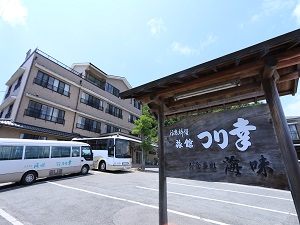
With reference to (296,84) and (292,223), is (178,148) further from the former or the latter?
(292,223)

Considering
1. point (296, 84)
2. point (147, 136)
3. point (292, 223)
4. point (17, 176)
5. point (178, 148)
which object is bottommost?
point (292, 223)

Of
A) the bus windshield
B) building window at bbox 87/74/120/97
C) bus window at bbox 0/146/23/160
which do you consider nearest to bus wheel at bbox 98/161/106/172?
the bus windshield

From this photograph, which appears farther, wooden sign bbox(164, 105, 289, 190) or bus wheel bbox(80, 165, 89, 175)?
bus wheel bbox(80, 165, 89, 175)

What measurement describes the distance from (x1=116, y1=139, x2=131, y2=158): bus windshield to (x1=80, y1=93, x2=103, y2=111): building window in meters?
10.3

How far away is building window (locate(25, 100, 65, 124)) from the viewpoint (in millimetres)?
16125

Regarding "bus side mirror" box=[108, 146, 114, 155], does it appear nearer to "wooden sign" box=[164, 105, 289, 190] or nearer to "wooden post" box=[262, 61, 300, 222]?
"wooden sign" box=[164, 105, 289, 190]

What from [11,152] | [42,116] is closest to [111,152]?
[11,152]

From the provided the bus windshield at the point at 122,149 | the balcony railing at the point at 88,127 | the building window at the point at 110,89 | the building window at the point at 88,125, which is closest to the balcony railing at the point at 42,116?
the balcony railing at the point at 88,127

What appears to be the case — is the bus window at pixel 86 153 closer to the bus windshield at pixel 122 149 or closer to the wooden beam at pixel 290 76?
the bus windshield at pixel 122 149

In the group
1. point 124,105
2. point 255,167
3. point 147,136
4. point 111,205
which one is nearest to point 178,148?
point 255,167

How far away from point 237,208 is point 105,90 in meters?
23.6

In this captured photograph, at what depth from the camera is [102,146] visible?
15047 mm

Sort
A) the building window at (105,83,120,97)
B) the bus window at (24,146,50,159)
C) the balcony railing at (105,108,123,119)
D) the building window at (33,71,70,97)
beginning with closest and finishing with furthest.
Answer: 1. the bus window at (24,146,50,159)
2. the building window at (33,71,70,97)
3. the balcony railing at (105,108,123,119)
4. the building window at (105,83,120,97)

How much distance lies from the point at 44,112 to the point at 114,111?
10796 mm
